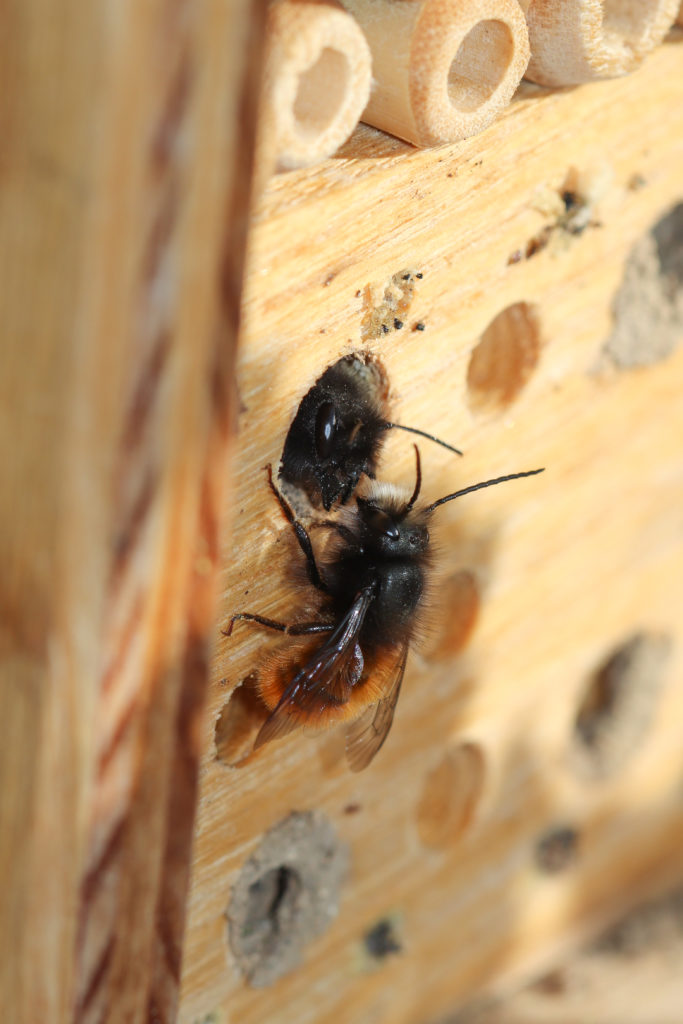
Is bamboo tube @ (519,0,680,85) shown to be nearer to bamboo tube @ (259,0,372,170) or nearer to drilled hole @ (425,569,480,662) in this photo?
bamboo tube @ (259,0,372,170)

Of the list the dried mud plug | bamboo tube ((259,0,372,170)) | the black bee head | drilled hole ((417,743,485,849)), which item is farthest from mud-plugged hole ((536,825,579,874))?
bamboo tube ((259,0,372,170))

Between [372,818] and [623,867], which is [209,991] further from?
[623,867]

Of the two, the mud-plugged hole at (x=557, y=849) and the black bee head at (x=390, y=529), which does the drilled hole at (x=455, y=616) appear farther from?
the mud-plugged hole at (x=557, y=849)

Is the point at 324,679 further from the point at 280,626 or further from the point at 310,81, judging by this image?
the point at 310,81

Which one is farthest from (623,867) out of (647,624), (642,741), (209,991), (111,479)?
(111,479)

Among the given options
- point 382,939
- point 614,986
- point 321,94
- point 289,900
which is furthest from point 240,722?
point 614,986

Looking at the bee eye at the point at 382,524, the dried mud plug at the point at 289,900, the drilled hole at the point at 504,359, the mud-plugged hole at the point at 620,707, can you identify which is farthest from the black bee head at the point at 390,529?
the mud-plugged hole at the point at 620,707
